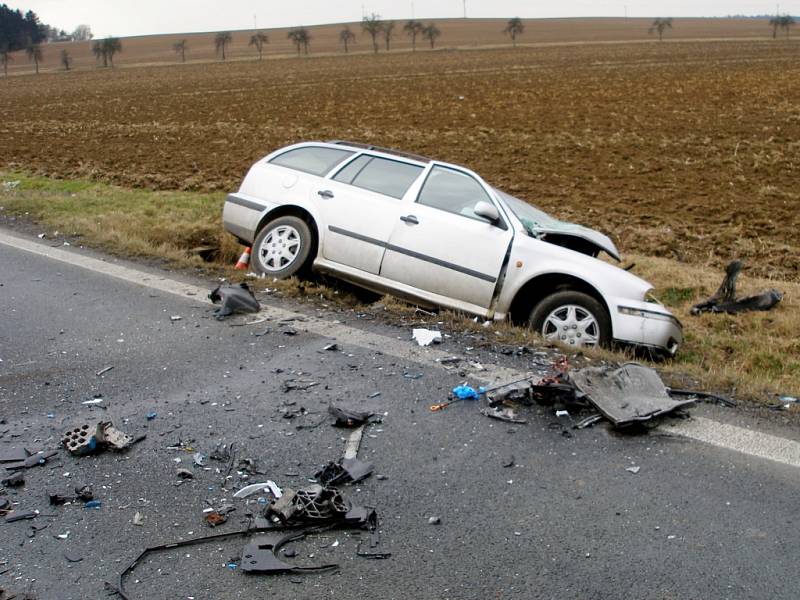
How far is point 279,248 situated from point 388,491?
4864 millimetres

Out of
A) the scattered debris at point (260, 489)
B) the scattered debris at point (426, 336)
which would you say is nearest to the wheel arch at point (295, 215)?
the scattered debris at point (426, 336)

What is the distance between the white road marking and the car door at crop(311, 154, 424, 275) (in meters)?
1.01

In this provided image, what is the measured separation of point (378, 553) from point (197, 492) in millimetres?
1123

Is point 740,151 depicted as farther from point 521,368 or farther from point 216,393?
point 216,393

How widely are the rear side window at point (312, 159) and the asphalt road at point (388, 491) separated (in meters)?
2.93

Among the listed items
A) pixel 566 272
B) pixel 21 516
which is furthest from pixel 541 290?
pixel 21 516

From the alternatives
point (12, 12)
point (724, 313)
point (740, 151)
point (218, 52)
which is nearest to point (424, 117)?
point (740, 151)

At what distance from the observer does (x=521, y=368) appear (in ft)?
21.0

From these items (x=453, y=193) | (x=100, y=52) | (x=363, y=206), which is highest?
(x=100, y=52)

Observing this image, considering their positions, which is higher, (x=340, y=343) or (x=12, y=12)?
(x=12, y=12)

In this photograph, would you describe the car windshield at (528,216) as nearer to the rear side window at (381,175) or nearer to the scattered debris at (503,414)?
the rear side window at (381,175)

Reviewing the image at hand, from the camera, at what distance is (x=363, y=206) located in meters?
8.55

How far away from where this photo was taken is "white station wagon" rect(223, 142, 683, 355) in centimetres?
744

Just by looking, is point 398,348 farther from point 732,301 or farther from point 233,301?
point 732,301
